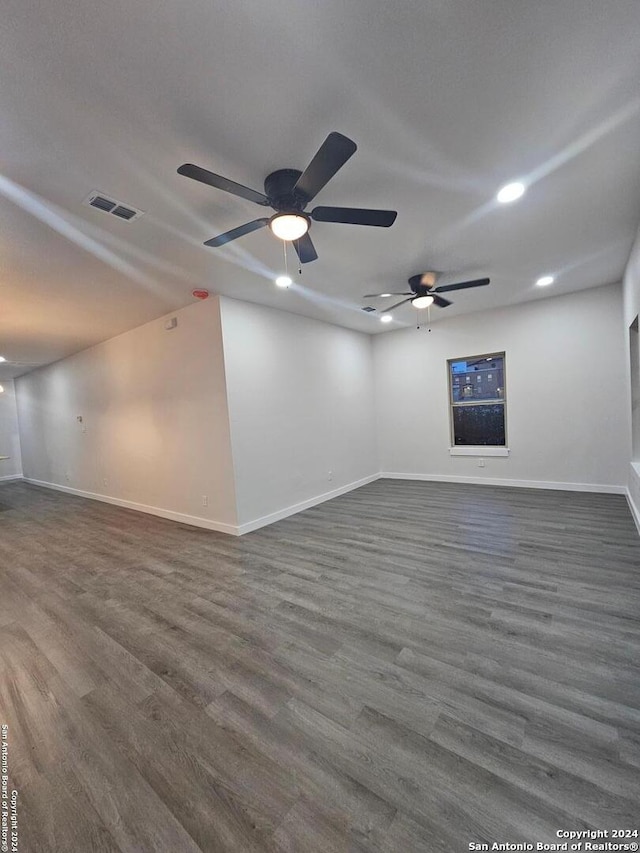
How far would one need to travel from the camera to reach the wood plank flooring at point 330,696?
3.98 feet

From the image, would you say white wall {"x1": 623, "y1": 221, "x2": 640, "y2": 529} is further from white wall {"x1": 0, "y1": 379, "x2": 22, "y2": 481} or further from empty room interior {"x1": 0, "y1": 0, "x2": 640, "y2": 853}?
white wall {"x1": 0, "y1": 379, "x2": 22, "y2": 481}

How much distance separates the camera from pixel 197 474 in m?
4.58

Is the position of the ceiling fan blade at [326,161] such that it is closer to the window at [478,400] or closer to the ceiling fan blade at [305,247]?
the ceiling fan blade at [305,247]

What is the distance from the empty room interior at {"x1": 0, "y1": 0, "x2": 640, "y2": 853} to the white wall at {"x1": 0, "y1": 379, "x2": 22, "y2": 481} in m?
6.74

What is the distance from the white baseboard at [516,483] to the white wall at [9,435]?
10298 mm

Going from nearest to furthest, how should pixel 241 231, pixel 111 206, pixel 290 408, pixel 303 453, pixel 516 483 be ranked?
pixel 241 231 < pixel 111 206 < pixel 290 408 < pixel 303 453 < pixel 516 483

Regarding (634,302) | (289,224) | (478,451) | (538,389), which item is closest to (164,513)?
(289,224)

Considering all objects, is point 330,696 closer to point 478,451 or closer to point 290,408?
point 290,408

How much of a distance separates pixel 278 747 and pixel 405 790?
1.77ft

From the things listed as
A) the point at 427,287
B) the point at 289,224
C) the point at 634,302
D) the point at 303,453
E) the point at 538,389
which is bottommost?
the point at 303,453

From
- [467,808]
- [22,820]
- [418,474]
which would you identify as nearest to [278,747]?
[467,808]

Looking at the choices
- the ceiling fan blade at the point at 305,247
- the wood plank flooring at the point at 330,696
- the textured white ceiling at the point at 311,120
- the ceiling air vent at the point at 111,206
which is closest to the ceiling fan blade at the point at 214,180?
the textured white ceiling at the point at 311,120

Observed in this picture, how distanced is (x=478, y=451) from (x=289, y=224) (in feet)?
16.8

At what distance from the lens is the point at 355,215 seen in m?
2.04
